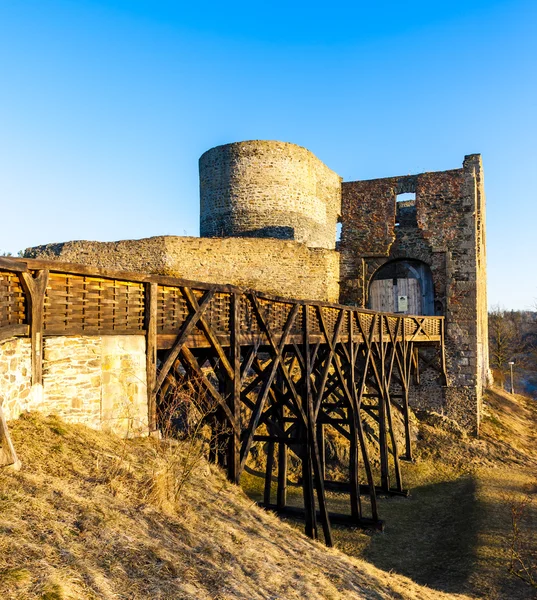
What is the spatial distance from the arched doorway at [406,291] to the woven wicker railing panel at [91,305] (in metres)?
16.0

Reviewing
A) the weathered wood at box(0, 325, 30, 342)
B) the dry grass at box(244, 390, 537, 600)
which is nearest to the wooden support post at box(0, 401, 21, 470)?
the weathered wood at box(0, 325, 30, 342)

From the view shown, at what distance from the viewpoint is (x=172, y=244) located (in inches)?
766

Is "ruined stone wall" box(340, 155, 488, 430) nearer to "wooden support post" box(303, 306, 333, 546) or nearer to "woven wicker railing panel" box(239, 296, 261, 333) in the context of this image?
"wooden support post" box(303, 306, 333, 546)

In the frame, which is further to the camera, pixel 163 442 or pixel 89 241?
pixel 89 241

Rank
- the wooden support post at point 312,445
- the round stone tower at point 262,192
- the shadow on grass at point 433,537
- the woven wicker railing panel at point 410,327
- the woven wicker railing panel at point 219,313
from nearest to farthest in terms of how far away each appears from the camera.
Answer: the woven wicker railing panel at point 219,313
the wooden support post at point 312,445
the shadow on grass at point 433,537
the woven wicker railing panel at point 410,327
the round stone tower at point 262,192

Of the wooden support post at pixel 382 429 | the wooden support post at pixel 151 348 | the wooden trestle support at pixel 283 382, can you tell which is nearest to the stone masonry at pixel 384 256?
the wooden trestle support at pixel 283 382

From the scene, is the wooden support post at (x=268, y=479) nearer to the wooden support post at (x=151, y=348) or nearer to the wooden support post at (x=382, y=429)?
the wooden support post at (x=382, y=429)

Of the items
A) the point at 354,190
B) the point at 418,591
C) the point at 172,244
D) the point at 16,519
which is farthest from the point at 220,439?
the point at 354,190

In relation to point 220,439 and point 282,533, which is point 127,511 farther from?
point 220,439

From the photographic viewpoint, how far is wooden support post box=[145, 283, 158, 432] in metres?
6.13

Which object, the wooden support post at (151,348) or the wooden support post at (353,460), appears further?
the wooden support post at (353,460)

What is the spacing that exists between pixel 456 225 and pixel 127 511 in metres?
18.3

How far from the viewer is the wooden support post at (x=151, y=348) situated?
6129 millimetres

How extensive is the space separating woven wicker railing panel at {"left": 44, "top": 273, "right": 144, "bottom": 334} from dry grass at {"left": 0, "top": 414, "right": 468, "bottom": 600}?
1.02m
